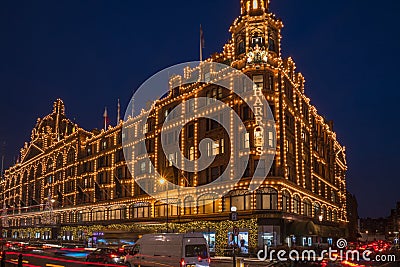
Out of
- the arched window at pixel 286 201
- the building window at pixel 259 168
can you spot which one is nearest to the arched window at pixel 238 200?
the building window at pixel 259 168

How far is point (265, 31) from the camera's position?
59.3 m

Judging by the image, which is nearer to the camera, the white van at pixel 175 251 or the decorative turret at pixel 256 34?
the white van at pixel 175 251

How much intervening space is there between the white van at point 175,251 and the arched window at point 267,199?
81.8 ft

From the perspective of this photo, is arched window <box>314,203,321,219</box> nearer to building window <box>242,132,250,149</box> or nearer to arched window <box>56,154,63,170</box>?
building window <box>242,132,250,149</box>

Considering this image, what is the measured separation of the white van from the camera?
1091 inches

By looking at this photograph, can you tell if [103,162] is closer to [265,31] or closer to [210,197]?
[210,197]

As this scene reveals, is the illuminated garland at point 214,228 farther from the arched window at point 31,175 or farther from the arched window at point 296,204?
the arched window at point 31,175

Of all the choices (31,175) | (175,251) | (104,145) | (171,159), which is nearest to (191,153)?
(171,159)

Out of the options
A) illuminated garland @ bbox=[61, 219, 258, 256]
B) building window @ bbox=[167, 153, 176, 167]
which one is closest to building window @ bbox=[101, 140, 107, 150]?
illuminated garland @ bbox=[61, 219, 258, 256]

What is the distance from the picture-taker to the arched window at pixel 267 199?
53375 millimetres

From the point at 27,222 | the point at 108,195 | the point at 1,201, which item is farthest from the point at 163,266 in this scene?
the point at 1,201

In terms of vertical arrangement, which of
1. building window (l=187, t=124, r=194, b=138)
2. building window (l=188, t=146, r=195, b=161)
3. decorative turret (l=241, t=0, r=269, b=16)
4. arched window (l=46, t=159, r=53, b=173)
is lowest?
building window (l=188, t=146, r=195, b=161)

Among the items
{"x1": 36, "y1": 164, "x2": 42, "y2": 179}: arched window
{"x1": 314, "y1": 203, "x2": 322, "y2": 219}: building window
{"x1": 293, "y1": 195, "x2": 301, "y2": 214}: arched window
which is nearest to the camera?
{"x1": 293, "y1": 195, "x2": 301, "y2": 214}: arched window

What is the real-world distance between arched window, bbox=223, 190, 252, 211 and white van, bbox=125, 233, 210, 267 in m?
25.4
